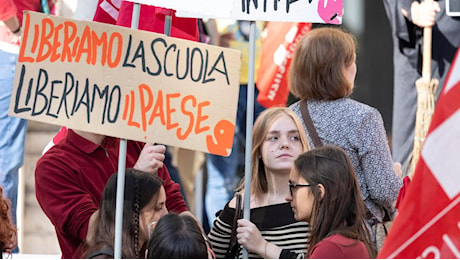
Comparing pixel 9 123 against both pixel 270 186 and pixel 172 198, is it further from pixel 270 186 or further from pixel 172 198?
pixel 270 186

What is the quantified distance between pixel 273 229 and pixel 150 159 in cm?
58

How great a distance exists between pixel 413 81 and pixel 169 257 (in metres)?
3.35

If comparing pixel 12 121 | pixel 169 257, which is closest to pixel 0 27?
pixel 12 121

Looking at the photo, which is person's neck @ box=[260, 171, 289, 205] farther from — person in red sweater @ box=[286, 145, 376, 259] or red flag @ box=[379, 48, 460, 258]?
red flag @ box=[379, 48, 460, 258]

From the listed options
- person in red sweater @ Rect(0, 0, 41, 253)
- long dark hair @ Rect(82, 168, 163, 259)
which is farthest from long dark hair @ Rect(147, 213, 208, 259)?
person in red sweater @ Rect(0, 0, 41, 253)

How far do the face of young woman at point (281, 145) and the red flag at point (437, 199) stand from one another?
1349mm

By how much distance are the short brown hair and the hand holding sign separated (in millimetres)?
821

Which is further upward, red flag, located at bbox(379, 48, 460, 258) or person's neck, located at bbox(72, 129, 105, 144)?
person's neck, located at bbox(72, 129, 105, 144)

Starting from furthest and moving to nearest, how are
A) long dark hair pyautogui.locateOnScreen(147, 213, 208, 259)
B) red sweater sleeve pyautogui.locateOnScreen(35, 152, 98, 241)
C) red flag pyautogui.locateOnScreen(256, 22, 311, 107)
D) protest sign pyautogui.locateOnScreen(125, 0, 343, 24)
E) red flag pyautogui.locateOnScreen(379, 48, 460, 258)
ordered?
red flag pyautogui.locateOnScreen(256, 22, 311, 107), red sweater sleeve pyautogui.locateOnScreen(35, 152, 98, 241), protest sign pyautogui.locateOnScreen(125, 0, 343, 24), long dark hair pyautogui.locateOnScreen(147, 213, 208, 259), red flag pyautogui.locateOnScreen(379, 48, 460, 258)

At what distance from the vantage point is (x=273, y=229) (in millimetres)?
4699

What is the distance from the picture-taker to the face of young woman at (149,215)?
434 centimetres

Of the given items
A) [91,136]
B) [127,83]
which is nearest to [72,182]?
[91,136]

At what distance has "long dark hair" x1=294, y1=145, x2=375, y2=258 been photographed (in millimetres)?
4207

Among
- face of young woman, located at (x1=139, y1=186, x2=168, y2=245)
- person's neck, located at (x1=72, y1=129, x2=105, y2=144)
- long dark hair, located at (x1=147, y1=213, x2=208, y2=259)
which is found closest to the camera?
long dark hair, located at (x1=147, y1=213, x2=208, y2=259)
